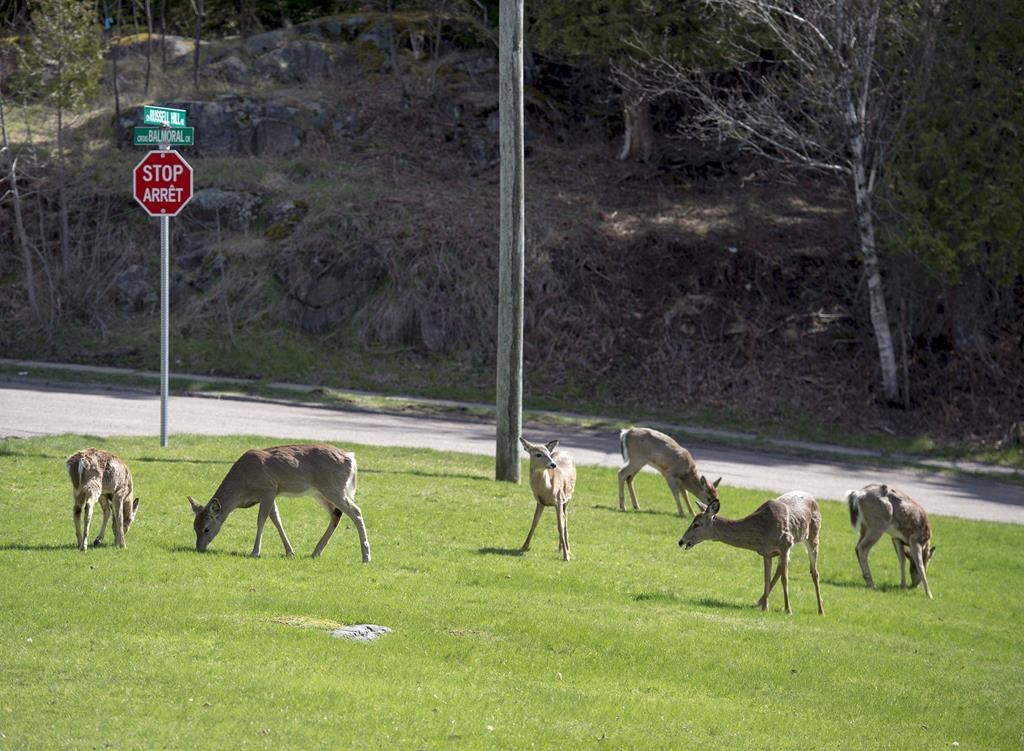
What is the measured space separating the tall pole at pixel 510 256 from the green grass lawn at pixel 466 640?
2919 mm

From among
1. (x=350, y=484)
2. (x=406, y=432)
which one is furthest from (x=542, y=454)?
(x=406, y=432)

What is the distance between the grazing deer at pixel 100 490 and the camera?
12477 millimetres

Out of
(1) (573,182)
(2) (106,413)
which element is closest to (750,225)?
(1) (573,182)

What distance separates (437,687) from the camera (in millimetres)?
9336

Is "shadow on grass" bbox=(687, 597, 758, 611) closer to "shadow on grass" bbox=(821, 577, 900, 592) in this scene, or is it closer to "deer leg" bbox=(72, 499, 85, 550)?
"shadow on grass" bbox=(821, 577, 900, 592)

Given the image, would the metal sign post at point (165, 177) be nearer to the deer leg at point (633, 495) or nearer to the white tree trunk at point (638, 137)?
the deer leg at point (633, 495)

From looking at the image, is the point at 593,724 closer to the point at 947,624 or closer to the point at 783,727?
the point at 783,727

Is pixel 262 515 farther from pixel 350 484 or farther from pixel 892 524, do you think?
pixel 892 524

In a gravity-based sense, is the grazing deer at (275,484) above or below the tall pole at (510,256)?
below

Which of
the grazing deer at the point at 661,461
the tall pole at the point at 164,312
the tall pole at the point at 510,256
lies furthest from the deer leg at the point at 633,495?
the tall pole at the point at 164,312

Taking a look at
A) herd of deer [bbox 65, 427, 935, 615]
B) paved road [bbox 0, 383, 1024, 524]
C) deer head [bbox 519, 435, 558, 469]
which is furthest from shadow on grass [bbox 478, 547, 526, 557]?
paved road [bbox 0, 383, 1024, 524]

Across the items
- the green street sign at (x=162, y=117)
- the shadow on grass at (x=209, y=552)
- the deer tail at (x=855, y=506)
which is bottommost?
the shadow on grass at (x=209, y=552)

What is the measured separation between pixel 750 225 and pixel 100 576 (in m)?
28.2

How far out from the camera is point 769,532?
1355 cm
